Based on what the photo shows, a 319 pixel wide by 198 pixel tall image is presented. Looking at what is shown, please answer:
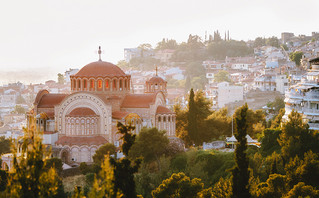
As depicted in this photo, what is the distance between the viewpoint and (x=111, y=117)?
118 ft

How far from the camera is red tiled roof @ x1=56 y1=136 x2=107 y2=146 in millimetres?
34844

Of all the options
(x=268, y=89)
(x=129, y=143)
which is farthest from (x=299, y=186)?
(x=268, y=89)

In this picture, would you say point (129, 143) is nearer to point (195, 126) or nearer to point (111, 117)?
point (111, 117)

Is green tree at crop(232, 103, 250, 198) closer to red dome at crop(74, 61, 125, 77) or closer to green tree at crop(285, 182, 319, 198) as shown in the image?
green tree at crop(285, 182, 319, 198)

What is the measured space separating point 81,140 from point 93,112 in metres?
1.96

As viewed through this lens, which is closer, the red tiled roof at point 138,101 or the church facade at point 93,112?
the church facade at point 93,112

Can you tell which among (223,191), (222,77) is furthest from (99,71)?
(222,77)

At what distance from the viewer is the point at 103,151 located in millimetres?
32906

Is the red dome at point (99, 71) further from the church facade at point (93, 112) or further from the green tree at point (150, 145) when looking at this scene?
the green tree at point (150, 145)

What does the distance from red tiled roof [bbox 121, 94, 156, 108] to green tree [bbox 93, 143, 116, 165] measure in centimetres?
458

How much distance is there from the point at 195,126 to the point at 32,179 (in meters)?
24.5

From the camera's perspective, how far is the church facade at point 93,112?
3506cm

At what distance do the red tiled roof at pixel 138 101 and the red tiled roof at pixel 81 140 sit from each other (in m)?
3.28

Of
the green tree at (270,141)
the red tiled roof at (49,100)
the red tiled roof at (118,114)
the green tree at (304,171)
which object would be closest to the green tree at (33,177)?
the green tree at (304,171)
